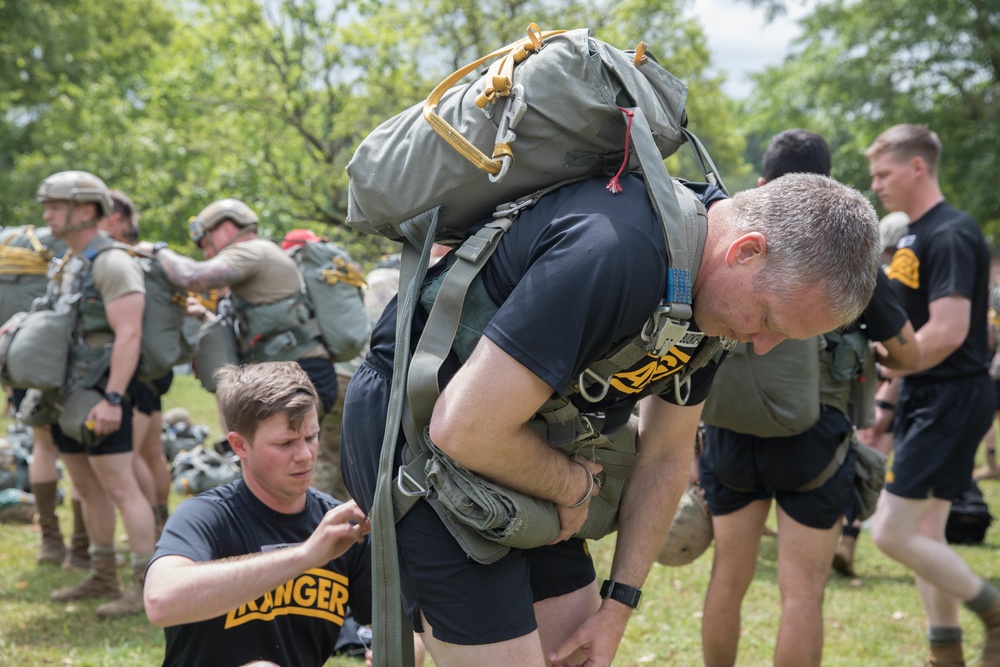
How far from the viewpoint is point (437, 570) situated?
7.30 feet

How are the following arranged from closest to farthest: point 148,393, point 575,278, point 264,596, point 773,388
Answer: point 575,278 → point 264,596 → point 773,388 → point 148,393

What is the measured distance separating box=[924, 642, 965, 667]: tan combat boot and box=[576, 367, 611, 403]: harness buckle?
11.1ft

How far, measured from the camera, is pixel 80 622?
18.0 ft

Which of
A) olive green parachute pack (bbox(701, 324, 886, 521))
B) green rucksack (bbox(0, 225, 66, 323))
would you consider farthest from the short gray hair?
green rucksack (bbox(0, 225, 66, 323))

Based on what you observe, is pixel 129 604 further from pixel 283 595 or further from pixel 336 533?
pixel 336 533

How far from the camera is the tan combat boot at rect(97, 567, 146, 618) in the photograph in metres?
5.52

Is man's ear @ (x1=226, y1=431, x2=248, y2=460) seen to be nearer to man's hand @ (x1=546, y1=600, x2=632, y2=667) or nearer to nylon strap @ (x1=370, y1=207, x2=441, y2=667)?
nylon strap @ (x1=370, y1=207, x2=441, y2=667)

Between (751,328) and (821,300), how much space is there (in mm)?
161

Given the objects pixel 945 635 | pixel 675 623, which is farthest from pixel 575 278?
pixel 675 623

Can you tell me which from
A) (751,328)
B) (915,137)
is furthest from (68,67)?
(751,328)

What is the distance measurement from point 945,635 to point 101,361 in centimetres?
473

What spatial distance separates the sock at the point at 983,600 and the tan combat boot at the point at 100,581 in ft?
15.3

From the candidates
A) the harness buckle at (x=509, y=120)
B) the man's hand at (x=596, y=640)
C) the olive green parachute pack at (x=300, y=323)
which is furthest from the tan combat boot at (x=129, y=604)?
the harness buckle at (x=509, y=120)

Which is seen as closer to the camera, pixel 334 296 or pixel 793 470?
pixel 793 470
